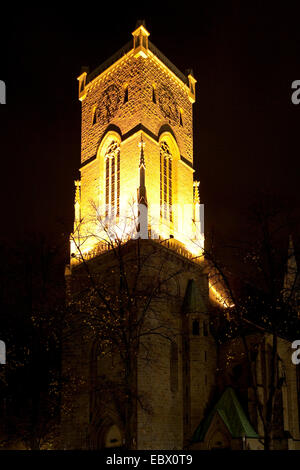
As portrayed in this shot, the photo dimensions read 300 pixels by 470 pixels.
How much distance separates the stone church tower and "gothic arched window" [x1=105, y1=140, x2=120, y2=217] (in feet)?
0.25

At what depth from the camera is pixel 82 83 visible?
4778 cm

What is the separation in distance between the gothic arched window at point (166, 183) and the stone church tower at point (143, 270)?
0.30 feet

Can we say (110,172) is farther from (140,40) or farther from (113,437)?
(113,437)

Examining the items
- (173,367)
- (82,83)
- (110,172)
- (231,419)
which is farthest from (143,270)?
(82,83)

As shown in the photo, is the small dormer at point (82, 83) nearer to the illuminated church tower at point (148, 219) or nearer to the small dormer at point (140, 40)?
the illuminated church tower at point (148, 219)

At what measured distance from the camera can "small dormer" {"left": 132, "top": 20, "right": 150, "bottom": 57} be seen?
4272cm

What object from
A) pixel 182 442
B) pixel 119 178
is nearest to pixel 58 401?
pixel 182 442

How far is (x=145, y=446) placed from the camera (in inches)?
1278

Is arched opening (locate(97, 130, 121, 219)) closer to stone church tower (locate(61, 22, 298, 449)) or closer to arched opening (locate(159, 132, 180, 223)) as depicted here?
stone church tower (locate(61, 22, 298, 449))

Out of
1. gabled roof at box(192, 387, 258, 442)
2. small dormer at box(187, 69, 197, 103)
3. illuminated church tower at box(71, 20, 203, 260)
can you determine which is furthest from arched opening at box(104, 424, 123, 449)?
small dormer at box(187, 69, 197, 103)

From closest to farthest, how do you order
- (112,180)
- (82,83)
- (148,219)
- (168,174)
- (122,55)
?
(148,219) < (112,180) < (168,174) < (122,55) < (82,83)

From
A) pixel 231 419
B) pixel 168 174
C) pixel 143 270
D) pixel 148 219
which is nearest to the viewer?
pixel 231 419

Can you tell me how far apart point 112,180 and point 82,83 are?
10081 millimetres

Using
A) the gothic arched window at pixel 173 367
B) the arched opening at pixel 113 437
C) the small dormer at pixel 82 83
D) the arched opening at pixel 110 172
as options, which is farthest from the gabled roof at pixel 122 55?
the arched opening at pixel 113 437
